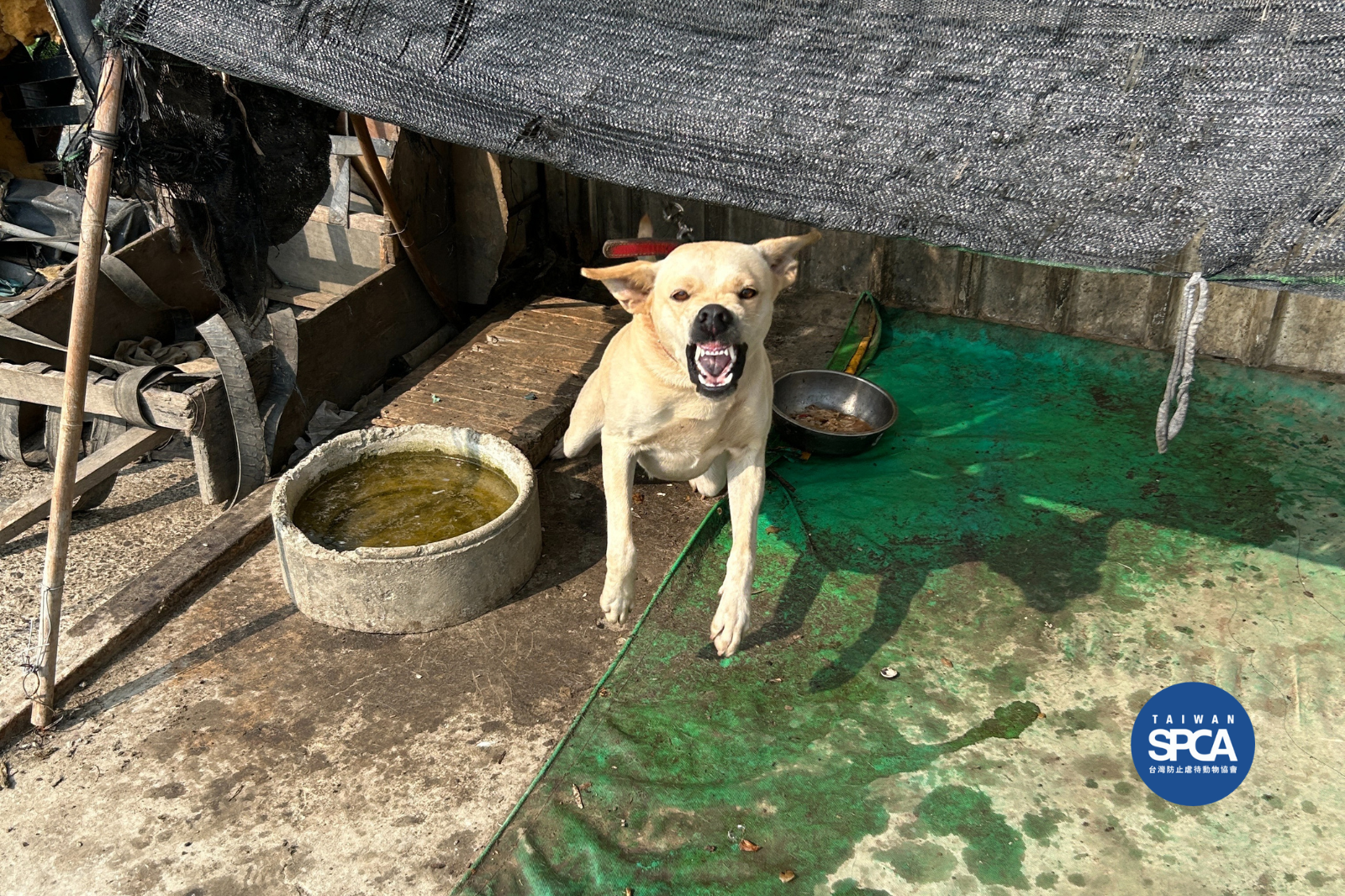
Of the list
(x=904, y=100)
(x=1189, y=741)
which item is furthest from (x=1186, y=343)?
(x=1189, y=741)

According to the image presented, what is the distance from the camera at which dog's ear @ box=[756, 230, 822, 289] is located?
138 inches

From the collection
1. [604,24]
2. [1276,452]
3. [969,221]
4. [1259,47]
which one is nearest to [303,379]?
[604,24]

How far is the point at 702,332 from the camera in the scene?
10.6 ft

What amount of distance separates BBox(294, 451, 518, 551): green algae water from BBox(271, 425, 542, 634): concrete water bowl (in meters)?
0.09

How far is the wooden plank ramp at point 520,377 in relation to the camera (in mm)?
5305

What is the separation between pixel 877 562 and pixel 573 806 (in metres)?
2.00

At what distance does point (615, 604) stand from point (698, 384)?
992mm

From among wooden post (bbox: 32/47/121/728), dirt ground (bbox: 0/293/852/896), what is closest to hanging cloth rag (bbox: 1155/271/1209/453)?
dirt ground (bbox: 0/293/852/896)

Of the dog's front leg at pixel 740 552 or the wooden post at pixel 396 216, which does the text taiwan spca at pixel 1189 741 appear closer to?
the dog's front leg at pixel 740 552

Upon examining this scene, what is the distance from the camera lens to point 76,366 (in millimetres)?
3598

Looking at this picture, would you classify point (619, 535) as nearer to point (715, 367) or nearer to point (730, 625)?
point (730, 625)

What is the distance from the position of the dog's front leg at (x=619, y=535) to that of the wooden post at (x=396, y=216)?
2.72 m

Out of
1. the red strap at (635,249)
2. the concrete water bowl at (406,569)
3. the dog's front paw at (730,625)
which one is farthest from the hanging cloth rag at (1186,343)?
the concrete water bowl at (406,569)

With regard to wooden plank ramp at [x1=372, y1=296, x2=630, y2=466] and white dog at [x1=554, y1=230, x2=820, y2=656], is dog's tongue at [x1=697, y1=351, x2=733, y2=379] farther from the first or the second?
wooden plank ramp at [x1=372, y1=296, x2=630, y2=466]
